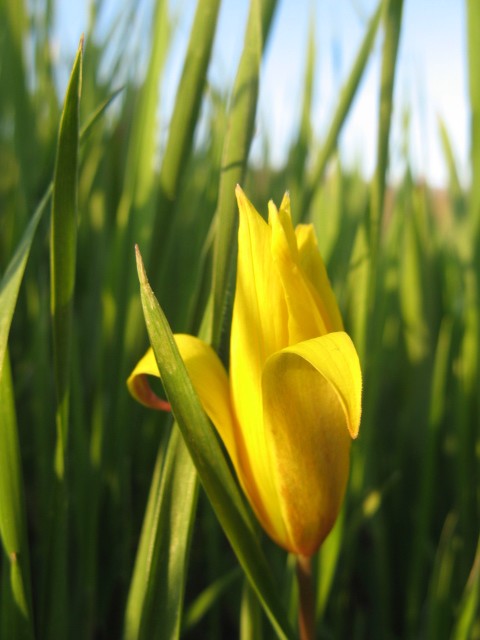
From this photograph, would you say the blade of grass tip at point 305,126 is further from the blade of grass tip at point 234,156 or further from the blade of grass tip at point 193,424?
the blade of grass tip at point 193,424

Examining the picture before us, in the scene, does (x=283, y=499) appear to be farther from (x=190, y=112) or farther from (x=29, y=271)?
(x=29, y=271)

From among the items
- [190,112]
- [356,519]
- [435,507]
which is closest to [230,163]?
[190,112]

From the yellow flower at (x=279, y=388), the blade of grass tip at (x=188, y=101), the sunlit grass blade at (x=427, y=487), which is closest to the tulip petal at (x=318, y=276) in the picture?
the yellow flower at (x=279, y=388)

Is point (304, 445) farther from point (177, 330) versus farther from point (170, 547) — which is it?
point (177, 330)

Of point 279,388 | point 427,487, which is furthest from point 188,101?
point 427,487

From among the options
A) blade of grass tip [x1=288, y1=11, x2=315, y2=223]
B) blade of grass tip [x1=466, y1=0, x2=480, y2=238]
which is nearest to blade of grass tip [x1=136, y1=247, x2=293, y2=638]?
blade of grass tip [x1=466, y1=0, x2=480, y2=238]

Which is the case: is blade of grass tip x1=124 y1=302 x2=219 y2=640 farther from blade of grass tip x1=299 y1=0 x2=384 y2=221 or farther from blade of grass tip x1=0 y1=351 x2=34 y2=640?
blade of grass tip x1=299 y1=0 x2=384 y2=221

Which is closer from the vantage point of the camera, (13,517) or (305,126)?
→ (13,517)
